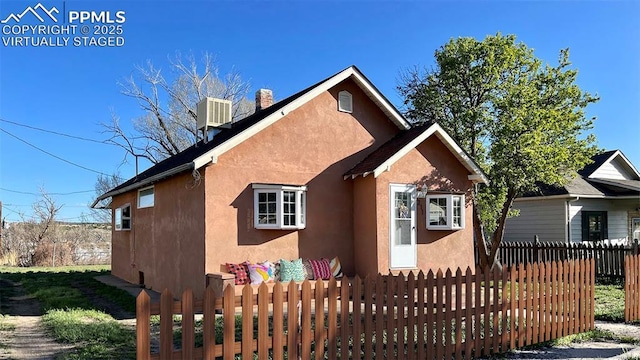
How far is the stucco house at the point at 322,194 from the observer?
11.1m

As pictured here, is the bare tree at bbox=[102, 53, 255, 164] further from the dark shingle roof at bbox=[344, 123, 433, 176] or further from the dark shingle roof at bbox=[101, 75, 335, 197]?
the dark shingle roof at bbox=[344, 123, 433, 176]

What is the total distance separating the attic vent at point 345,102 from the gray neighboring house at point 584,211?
40.2 feet

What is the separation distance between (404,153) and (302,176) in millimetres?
2725

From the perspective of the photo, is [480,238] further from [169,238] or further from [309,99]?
[169,238]

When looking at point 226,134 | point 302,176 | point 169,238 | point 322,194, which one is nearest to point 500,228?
point 322,194

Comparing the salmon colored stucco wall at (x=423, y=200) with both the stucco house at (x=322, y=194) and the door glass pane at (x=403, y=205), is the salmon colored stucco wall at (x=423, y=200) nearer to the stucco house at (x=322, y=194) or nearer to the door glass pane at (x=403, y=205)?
the stucco house at (x=322, y=194)

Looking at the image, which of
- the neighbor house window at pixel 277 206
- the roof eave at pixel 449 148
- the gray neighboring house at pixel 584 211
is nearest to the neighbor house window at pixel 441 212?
the roof eave at pixel 449 148

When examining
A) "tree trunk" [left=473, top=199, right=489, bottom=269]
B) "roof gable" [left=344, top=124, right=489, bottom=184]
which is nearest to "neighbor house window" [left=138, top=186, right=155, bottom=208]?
"roof gable" [left=344, top=124, right=489, bottom=184]

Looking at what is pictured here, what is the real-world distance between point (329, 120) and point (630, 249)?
439 inches

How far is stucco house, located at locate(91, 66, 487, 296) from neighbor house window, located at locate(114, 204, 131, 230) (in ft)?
8.63

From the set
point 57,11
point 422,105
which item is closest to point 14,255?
point 57,11

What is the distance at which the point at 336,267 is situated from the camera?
12180 mm

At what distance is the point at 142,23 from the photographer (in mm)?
17906

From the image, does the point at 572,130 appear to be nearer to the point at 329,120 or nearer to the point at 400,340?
the point at 329,120
